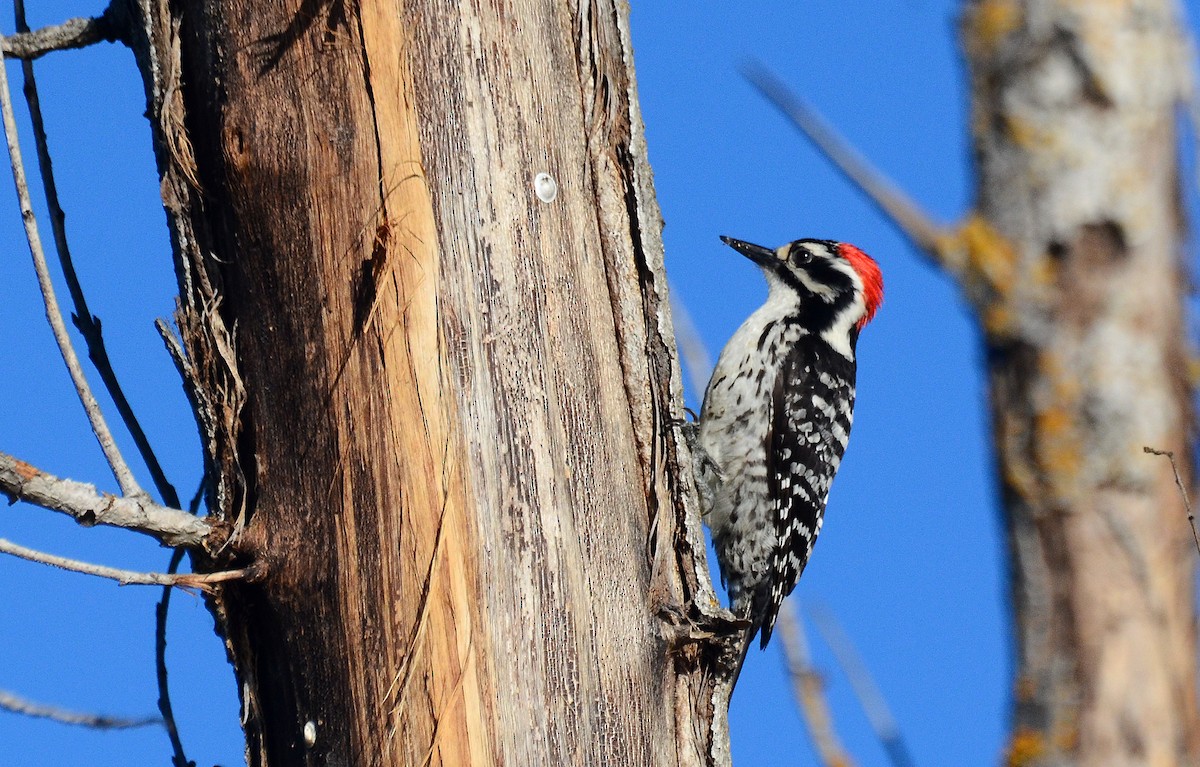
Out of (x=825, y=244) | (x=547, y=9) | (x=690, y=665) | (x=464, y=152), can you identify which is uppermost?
(x=825, y=244)

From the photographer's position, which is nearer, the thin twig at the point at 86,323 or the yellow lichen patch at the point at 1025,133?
the yellow lichen patch at the point at 1025,133

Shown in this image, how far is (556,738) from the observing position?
267 cm

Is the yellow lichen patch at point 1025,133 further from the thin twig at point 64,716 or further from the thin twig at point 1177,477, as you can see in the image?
the thin twig at point 64,716

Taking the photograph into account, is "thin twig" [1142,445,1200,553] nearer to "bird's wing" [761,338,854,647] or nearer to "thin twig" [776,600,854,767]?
"thin twig" [776,600,854,767]

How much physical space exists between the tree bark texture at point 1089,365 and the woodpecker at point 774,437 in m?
3.99

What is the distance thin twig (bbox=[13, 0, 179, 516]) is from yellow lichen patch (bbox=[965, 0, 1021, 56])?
92.6 inches

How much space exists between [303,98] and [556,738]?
146cm

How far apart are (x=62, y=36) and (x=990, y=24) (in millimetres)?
2671

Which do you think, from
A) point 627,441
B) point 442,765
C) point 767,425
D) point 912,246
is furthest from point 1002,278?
point 767,425

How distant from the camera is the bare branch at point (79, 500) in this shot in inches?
94.7

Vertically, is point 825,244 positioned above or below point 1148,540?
above

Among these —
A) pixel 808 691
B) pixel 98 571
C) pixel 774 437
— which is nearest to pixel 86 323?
pixel 98 571

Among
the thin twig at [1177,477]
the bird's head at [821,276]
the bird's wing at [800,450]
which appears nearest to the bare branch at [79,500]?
the thin twig at [1177,477]

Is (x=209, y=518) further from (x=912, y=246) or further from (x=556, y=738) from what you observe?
(x=912, y=246)
